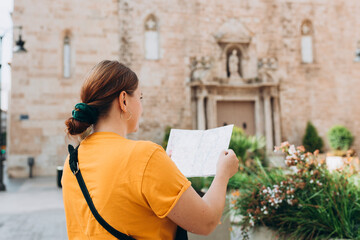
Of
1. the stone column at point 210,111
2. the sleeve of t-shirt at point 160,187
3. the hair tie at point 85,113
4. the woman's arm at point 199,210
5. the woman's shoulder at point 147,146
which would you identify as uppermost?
the stone column at point 210,111

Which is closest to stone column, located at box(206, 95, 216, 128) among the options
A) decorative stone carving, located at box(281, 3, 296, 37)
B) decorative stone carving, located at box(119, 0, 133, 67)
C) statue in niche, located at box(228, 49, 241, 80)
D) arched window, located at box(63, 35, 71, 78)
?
statue in niche, located at box(228, 49, 241, 80)

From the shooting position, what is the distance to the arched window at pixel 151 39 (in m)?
14.3

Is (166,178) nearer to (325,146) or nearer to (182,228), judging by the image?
(182,228)

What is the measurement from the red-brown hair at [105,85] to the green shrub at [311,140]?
14052 mm

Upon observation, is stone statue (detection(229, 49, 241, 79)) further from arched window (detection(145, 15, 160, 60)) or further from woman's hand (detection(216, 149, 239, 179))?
woman's hand (detection(216, 149, 239, 179))

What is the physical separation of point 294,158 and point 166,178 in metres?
2.56

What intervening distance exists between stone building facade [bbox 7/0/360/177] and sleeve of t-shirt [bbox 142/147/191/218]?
12513 mm

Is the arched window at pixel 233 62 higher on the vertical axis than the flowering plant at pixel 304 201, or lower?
higher

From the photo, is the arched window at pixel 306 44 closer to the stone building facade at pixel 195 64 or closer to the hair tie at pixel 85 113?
the stone building facade at pixel 195 64

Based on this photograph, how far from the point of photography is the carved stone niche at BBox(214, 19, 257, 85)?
47.7ft

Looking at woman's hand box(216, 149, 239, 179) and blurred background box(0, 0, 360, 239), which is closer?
woman's hand box(216, 149, 239, 179)

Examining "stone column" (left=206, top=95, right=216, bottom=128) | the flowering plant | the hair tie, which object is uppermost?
"stone column" (left=206, top=95, right=216, bottom=128)

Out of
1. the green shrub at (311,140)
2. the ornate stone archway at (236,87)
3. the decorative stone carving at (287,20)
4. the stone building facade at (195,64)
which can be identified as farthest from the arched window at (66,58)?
the green shrub at (311,140)

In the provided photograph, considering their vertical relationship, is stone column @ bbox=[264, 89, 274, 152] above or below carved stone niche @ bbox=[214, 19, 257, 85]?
below
